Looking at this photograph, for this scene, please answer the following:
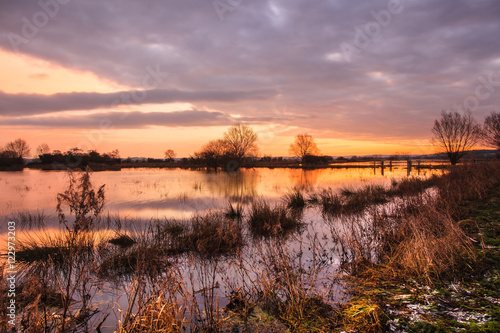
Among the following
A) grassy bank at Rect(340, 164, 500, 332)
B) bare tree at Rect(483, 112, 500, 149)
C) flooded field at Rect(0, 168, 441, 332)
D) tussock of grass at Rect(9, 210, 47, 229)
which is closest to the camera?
grassy bank at Rect(340, 164, 500, 332)

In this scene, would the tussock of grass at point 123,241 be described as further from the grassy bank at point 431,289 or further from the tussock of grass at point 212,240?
the grassy bank at point 431,289

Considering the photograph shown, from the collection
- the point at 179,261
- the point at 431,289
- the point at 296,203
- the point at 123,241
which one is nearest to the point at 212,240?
the point at 179,261

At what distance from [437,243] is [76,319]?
6.18 metres

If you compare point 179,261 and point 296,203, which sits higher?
point 296,203

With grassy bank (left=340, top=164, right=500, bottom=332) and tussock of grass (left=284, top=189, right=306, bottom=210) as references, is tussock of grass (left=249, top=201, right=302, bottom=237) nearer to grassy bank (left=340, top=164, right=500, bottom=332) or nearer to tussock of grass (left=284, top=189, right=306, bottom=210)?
tussock of grass (left=284, top=189, right=306, bottom=210)

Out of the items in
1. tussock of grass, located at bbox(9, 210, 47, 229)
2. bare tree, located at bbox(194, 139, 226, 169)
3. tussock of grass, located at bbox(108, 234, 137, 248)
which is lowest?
tussock of grass, located at bbox(108, 234, 137, 248)

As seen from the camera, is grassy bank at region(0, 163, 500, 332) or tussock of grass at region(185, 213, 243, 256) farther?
tussock of grass at region(185, 213, 243, 256)

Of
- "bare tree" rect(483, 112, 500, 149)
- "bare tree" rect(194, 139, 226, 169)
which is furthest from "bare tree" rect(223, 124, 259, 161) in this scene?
"bare tree" rect(483, 112, 500, 149)

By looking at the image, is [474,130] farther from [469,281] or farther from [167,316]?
[167,316]

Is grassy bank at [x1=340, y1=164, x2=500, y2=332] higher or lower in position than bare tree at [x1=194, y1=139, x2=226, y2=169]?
lower

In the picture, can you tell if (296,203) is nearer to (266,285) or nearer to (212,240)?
(212,240)

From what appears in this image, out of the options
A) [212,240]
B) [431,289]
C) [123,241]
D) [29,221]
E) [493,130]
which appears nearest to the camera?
[431,289]

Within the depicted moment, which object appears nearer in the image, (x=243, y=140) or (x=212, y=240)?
(x=212, y=240)

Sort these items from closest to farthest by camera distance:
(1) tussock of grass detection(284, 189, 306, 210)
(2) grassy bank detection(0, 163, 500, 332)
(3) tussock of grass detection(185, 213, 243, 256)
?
1. (2) grassy bank detection(0, 163, 500, 332)
2. (3) tussock of grass detection(185, 213, 243, 256)
3. (1) tussock of grass detection(284, 189, 306, 210)
